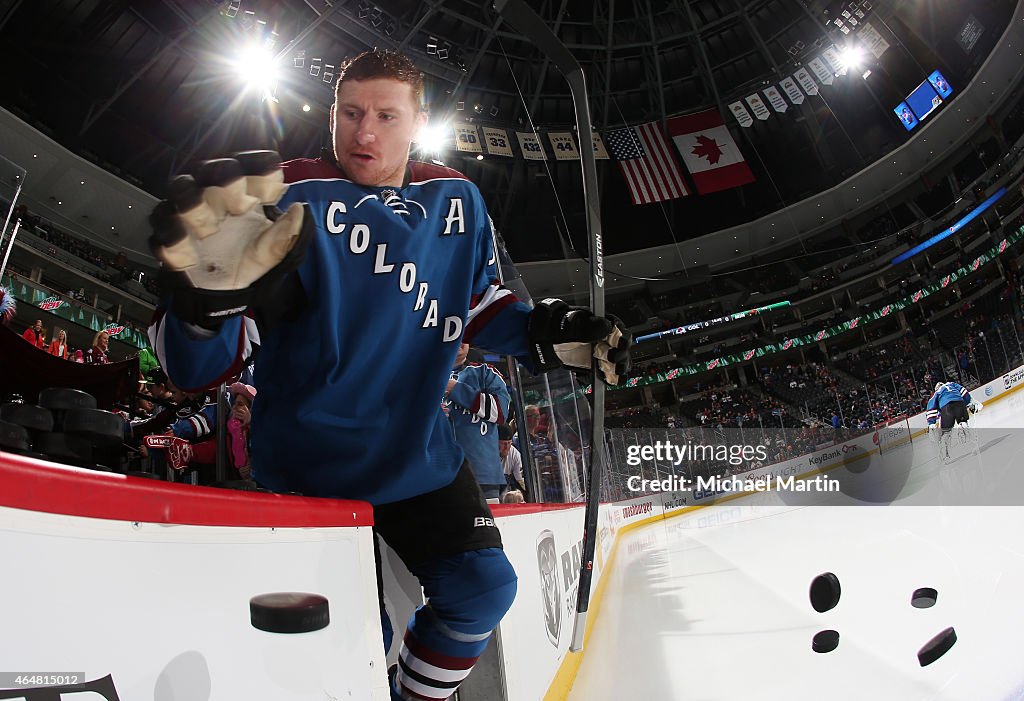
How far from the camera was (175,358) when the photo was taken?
0.81 m

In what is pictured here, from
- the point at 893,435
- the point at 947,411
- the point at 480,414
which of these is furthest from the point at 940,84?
the point at 480,414

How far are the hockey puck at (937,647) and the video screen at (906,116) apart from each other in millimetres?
19566

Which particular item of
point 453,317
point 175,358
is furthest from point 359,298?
point 175,358

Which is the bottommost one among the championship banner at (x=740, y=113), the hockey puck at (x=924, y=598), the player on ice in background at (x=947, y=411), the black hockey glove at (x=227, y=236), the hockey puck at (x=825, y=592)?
the hockey puck at (x=924, y=598)

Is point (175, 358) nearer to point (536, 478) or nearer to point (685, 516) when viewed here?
point (536, 478)

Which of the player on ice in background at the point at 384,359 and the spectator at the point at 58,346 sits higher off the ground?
the spectator at the point at 58,346

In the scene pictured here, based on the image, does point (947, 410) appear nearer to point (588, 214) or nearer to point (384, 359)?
point (588, 214)

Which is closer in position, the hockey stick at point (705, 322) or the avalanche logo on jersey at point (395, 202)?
the avalanche logo on jersey at point (395, 202)

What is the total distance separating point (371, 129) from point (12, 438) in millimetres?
829

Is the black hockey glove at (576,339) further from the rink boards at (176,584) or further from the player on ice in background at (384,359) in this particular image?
the rink boards at (176,584)

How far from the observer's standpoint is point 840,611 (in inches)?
116

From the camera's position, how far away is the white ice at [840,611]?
2.11 meters

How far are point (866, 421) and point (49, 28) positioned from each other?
1771cm

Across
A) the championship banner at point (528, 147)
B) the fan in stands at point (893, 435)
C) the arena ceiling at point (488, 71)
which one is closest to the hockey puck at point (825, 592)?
the arena ceiling at point (488, 71)
